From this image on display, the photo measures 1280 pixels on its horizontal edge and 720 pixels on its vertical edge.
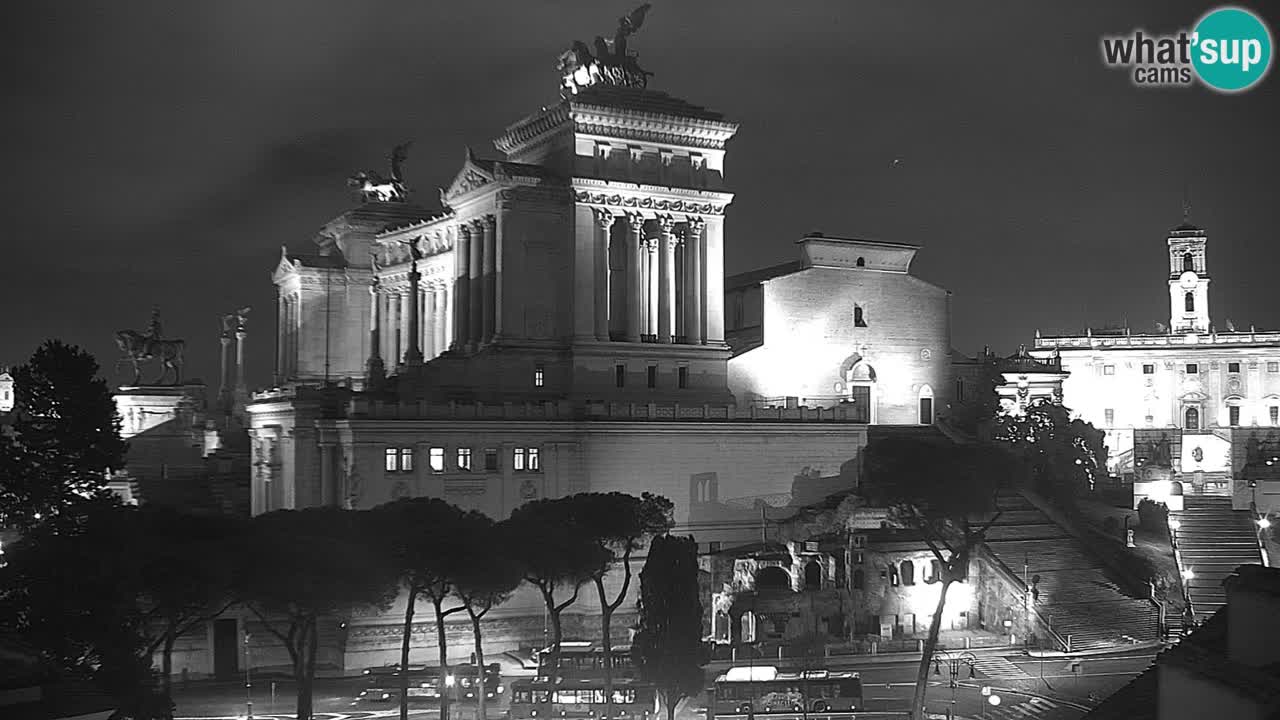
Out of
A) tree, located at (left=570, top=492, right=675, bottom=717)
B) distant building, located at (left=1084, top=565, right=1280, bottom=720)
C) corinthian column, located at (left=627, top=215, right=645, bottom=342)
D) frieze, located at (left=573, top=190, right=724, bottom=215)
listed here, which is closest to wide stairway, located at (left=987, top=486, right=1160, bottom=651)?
tree, located at (left=570, top=492, right=675, bottom=717)

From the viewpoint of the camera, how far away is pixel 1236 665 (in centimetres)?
1683

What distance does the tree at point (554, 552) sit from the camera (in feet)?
194

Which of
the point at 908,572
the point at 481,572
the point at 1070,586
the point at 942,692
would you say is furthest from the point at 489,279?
the point at 1070,586

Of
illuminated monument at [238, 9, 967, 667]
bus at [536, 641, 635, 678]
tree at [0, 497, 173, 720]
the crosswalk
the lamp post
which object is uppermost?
illuminated monument at [238, 9, 967, 667]

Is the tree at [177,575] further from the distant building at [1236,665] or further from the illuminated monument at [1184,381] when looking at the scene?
the illuminated monument at [1184,381]

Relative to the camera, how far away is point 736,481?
3100 inches

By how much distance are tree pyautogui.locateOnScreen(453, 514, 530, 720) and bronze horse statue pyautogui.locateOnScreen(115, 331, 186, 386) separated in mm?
52315

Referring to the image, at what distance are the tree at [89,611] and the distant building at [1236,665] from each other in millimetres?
36521

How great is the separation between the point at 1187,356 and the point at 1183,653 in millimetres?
127933

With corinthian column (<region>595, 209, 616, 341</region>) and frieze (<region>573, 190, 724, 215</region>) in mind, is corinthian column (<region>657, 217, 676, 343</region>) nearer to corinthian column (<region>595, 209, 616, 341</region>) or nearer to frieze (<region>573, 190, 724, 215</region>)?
frieze (<region>573, 190, 724, 215</region>)

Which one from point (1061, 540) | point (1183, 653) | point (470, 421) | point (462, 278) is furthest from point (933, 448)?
point (1183, 653)

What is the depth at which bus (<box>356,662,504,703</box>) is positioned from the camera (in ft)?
185

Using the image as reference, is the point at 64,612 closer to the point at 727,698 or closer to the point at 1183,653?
the point at 727,698

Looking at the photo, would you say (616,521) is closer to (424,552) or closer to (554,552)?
(554,552)
